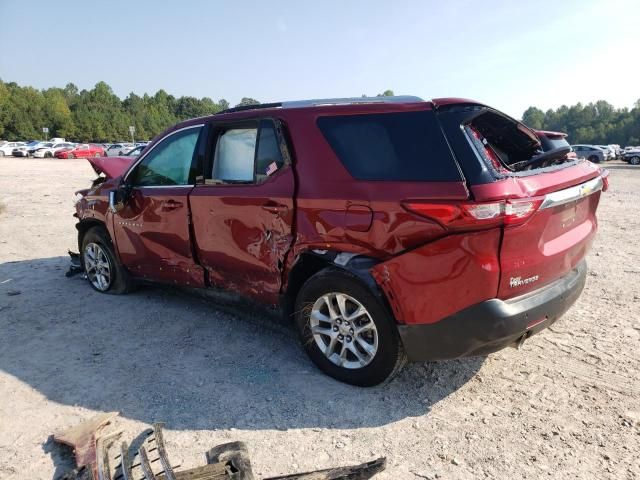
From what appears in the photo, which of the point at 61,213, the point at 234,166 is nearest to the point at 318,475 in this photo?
the point at 234,166

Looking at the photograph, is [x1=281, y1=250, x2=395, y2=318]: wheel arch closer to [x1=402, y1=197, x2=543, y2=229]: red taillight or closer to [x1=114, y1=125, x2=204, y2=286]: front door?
[x1=402, y1=197, x2=543, y2=229]: red taillight

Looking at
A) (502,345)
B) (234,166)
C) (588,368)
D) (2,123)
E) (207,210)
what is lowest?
(588,368)

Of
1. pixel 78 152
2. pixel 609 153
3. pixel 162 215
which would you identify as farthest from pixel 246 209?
pixel 78 152

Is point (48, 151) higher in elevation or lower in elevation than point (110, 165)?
higher

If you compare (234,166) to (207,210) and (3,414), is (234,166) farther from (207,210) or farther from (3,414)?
(3,414)

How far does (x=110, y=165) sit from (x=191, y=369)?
3.10 m

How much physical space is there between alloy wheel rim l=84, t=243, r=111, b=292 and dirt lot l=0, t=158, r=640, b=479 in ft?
1.50

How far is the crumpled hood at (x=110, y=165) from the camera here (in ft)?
17.9

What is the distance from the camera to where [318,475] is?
2348 mm

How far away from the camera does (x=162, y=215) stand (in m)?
4.30

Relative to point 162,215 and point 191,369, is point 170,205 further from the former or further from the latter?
point 191,369

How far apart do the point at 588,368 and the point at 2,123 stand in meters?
97.7

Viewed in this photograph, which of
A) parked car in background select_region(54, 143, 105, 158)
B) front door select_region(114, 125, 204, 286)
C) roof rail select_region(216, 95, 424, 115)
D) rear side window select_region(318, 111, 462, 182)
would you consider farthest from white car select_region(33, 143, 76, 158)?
rear side window select_region(318, 111, 462, 182)

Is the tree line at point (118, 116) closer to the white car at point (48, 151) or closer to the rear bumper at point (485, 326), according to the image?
the white car at point (48, 151)
